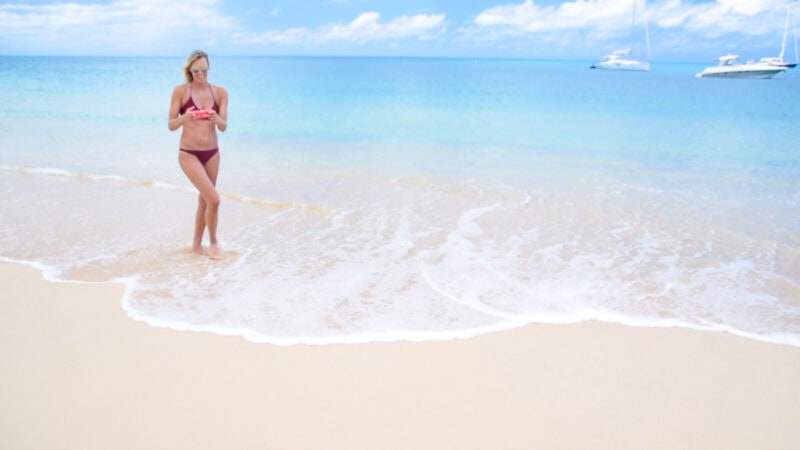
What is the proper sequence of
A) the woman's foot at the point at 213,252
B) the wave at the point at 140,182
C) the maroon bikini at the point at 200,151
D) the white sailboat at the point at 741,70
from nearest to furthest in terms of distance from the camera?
the maroon bikini at the point at 200,151, the woman's foot at the point at 213,252, the wave at the point at 140,182, the white sailboat at the point at 741,70

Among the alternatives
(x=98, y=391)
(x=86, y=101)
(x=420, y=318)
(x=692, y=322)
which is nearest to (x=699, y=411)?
(x=692, y=322)

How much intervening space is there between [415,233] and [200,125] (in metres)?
2.71

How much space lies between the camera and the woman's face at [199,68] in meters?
5.48

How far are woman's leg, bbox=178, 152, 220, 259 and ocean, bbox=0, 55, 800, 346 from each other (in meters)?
0.25

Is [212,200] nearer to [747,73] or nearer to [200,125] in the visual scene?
[200,125]

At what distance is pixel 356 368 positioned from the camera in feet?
12.2

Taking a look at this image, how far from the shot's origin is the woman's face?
548 centimetres

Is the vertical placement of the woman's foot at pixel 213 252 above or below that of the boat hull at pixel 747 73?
below

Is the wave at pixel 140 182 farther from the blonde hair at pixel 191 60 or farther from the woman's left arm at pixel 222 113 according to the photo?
the blonde hair at pixel 191 60

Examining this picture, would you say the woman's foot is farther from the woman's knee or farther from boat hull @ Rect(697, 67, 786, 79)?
boat hull @ Rect(697, 67, 786, 79)

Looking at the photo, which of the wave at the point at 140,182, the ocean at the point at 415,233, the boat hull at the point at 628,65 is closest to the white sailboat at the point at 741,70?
the boat hull at the point at 628,65

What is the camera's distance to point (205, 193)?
5.77 m

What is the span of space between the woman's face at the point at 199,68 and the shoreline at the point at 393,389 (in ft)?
7.59

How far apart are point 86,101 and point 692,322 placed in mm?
26891
